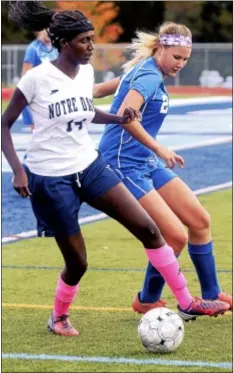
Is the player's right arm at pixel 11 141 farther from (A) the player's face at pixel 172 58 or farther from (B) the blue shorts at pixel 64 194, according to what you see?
(A) the player's face at pixel 172 58

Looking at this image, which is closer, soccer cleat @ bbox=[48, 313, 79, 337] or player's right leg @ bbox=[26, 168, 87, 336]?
player's right leg @ bbox=[26, 168, 87, 336]

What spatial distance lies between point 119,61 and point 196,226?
33892 millimetres

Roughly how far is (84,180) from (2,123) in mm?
627

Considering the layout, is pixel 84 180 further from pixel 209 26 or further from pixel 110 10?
pixel 209 26

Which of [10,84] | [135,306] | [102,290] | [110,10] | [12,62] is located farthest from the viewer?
[12,62]

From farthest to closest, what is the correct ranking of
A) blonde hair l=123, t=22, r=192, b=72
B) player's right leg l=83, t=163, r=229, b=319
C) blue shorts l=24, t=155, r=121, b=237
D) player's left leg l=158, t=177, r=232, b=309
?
1. player's left leg l=158, t=177, r=232, b=309
2. blonde hair l=123, t=22, r=192, b=72
3. player's right leg l=83, t=163, r=229, b=319
4. blue shorts l=24, t=155, r=121, b=237

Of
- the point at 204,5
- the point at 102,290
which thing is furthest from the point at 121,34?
the point at 102,290

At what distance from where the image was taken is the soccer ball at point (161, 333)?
6.63 m

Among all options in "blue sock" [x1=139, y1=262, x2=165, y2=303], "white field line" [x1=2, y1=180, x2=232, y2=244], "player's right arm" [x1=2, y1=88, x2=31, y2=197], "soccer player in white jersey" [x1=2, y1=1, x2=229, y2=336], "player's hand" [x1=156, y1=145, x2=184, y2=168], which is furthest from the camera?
"white field line" [x1=2, y1=180, x2=232, y2=244]

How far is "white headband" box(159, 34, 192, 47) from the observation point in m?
7.23

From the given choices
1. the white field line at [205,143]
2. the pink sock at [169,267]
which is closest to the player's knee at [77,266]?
the pink sock at [169,267]

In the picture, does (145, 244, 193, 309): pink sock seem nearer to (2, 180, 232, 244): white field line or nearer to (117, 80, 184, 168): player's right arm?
(117, 80, 184, 168): player's right arm

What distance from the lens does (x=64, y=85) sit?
6.47 meters

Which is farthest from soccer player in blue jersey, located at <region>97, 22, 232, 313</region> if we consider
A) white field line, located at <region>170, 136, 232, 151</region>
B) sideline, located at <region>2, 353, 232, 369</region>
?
white field line, located at <region>170, 136, 232, 151</region>
